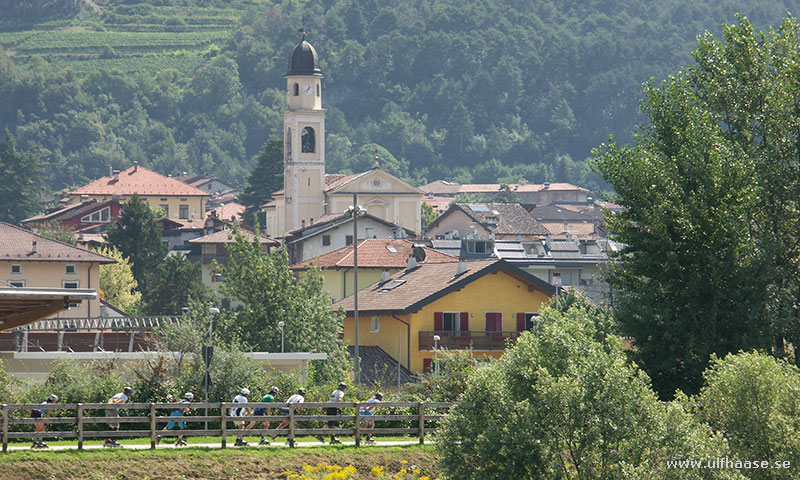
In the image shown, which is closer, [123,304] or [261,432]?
[261,432]

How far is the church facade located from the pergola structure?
118339 millimetres

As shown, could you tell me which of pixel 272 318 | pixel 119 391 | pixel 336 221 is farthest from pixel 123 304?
pixel 119 391

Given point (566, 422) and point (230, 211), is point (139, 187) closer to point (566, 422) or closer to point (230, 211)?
point (230, 211)

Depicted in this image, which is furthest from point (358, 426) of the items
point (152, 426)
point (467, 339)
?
point (467, 339)

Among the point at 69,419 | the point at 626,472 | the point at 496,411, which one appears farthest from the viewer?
the point at 69,419

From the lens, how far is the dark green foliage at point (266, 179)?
539ft

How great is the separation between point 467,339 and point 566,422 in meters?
34.9

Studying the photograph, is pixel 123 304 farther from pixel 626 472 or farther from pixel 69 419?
pixel 626 472

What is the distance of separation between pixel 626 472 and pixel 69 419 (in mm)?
13987

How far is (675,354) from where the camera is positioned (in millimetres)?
38156

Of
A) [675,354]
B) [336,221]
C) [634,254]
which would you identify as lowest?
[675,354]

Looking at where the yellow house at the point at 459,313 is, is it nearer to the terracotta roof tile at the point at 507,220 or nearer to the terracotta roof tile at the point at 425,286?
the terracotta roof tile at the point at 425,286

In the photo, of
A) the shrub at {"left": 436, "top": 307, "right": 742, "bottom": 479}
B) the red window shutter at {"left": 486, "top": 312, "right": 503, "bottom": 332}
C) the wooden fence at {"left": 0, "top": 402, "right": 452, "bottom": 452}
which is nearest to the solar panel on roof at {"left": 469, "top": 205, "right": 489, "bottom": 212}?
the red window shutter at {"left": 486, "top": 312, "right": 503, "bottom": 332}

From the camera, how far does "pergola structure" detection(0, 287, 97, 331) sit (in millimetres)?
19406
